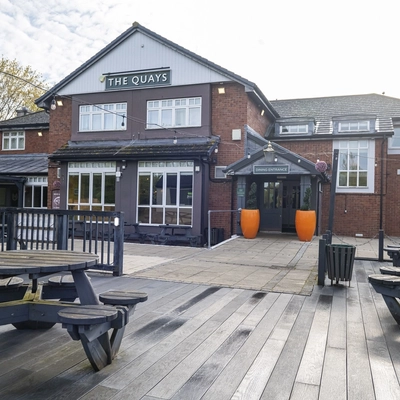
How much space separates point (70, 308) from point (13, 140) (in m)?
21.8

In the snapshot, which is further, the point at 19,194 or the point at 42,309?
the point at 19,194

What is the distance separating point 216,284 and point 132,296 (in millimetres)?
2962

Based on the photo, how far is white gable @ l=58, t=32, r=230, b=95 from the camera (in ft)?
47.8

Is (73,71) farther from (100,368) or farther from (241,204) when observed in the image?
(100,368)

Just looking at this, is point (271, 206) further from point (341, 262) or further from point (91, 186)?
point (341, 262)

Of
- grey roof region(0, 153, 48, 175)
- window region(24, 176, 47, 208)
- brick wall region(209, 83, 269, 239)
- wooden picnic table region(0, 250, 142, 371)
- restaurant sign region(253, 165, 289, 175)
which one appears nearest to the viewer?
wooden picnic table region(0, 250, 142, 371)

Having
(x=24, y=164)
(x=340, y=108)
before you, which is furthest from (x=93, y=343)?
(x=24, y=164)

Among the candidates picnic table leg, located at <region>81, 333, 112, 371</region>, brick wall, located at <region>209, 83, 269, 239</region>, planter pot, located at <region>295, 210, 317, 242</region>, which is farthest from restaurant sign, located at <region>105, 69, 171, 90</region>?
picnic table leg, located at <region>81, 333, 112, 371</region>

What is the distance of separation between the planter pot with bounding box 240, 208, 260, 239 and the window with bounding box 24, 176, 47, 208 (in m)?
11.7

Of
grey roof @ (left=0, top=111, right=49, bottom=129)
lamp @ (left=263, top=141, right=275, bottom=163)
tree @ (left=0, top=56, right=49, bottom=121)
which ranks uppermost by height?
tree @ (left=0, top=56, right=49, bottom=121)

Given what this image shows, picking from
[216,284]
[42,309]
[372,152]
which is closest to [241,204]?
[372,152]

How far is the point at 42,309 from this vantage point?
123 inches

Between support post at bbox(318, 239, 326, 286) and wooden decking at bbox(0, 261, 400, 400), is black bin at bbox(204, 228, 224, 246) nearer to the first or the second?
support post at bbox(318, 239, 326, 286)

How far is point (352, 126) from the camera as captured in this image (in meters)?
16.1
